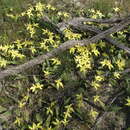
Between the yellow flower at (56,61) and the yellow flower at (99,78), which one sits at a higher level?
the yellow flower at (56,61)

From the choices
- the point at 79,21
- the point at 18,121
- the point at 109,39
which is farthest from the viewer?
the point at 79,21

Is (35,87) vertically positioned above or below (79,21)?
below

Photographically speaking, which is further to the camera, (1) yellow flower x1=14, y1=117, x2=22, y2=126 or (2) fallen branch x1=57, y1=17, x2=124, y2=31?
(2) fallen branch x1=57, y1=17, x2=124, y2=31

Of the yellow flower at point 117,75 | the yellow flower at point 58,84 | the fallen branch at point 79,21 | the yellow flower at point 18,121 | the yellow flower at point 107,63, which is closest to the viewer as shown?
the yellow flower at point 18,121

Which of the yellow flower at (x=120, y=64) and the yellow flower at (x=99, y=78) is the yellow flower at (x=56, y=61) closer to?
the yellow flower at (x=99, y=78)

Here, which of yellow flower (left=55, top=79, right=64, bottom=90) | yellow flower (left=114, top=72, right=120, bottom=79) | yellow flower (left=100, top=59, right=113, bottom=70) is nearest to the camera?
yellow flower (left=55, top=79, right=64, bottom=90)

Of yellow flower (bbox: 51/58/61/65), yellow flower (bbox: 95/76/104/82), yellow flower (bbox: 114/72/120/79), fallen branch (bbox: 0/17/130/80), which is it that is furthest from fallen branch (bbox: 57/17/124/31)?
yellow flower (bbox: 95/76/104/82)

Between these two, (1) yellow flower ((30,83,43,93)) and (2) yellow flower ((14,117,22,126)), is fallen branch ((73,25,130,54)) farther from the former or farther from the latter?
(2) yellow flower ((14,117,22,126))

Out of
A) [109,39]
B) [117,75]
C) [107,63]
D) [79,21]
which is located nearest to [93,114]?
[117,75]

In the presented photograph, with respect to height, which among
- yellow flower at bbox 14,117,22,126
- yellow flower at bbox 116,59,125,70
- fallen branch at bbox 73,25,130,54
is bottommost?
yellow flower at bbox 14,117,22,126

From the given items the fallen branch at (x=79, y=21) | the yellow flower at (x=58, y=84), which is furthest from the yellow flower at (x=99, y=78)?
the fallen branch at (x=79, y=21)

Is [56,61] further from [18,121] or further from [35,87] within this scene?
[18,121]

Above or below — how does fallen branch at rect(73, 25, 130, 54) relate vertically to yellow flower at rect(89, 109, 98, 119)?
above

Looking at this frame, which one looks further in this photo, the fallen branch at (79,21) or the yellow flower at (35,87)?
the fallen branch at (79,21)
